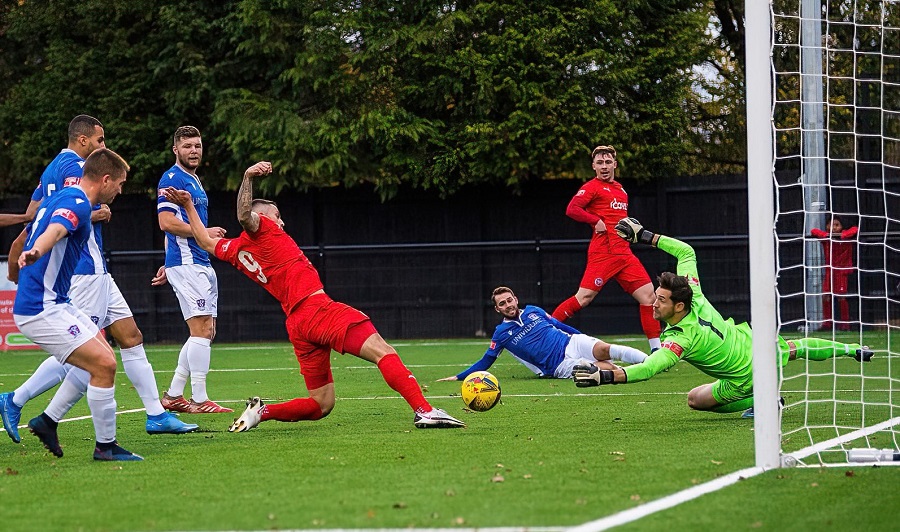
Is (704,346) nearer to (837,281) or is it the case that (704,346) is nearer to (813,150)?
(813,150)

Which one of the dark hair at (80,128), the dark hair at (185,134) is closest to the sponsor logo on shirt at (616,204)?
the dark hair at (185,134)

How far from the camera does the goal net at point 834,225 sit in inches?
292

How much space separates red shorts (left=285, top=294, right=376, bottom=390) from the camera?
8.46 meters

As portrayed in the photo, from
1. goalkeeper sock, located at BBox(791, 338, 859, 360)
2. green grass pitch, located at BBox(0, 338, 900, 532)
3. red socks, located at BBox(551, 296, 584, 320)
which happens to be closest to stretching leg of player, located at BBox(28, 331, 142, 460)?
green grass pitch, located at BBox(0, 338, 900, 532)

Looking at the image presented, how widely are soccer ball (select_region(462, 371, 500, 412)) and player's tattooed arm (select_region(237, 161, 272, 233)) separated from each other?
205 centimetres

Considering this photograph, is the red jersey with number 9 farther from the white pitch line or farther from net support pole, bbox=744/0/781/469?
the white pitch line

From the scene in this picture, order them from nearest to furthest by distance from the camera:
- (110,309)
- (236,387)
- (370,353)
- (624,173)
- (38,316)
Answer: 1. (38,316)
2. (370,353)
3. (110,309)
4. (236,387)
5. (624,173)

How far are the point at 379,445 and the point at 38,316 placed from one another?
2268mm

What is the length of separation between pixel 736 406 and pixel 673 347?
120 cm

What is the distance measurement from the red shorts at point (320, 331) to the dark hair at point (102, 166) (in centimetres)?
168

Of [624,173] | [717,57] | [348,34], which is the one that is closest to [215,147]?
[348,34]

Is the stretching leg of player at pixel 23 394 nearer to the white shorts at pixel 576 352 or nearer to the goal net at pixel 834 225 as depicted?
the goal net at pixel 834 225

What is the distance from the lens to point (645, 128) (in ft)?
72.3

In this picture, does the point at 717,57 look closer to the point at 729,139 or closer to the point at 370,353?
the point at 729,139
